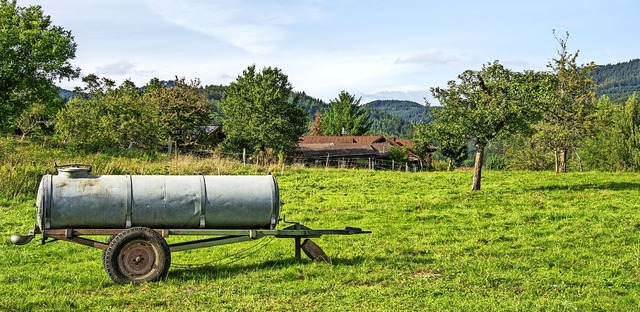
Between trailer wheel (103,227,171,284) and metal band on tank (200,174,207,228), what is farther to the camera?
metal band on tank (200,174,207,228)

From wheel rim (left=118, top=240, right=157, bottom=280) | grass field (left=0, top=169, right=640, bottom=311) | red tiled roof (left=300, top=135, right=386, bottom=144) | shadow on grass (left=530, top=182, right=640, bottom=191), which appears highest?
Answer: red tiled roof (left=300, top=135, right=386, bottom=144)

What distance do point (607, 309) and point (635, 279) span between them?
2427mm

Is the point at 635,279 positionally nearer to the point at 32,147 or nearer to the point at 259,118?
the point at 32,147

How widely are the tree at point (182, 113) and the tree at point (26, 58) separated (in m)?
13.0

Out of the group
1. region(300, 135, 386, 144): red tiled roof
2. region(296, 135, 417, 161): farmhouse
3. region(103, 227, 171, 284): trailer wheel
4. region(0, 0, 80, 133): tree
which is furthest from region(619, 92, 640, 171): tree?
region(103, 227, 171, 284): trailer wheel

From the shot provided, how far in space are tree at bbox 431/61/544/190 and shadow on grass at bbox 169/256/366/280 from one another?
Result: 42.0ft

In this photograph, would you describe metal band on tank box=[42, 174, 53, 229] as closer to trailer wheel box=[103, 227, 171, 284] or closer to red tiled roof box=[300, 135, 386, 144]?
trailer wheel box=[103, 227, 171, 284]

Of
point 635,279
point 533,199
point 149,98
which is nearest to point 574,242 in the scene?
point 635,279

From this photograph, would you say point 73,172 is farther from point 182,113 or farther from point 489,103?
point 182,113

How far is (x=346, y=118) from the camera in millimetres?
102688

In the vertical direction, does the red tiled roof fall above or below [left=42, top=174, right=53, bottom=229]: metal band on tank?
above

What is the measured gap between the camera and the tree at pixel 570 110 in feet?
127

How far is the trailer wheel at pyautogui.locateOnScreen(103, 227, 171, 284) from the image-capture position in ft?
36.6

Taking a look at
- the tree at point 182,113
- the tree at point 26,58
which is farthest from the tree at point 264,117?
the tree at point 26,58
